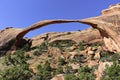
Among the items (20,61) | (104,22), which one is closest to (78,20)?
(104,22)

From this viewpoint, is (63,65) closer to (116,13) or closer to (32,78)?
(32,78)

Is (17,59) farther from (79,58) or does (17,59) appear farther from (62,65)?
(79,58)

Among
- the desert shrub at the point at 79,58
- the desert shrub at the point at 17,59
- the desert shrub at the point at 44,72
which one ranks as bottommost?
the desert shrub at the point at 44,72

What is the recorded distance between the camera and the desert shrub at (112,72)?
27.6 metres

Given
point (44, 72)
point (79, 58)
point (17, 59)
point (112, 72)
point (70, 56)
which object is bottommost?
point (44, 72)

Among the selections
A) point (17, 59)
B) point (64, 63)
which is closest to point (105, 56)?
point (64, 63)

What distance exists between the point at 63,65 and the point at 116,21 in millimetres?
13795

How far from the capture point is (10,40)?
46938mm

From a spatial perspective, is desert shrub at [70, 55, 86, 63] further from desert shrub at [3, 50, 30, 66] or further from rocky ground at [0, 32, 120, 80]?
desert shrub at [3, 50, 30, 66]

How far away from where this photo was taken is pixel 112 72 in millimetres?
28250

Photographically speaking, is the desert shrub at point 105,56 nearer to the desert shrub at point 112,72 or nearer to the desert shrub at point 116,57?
the desert shrub at point 116,57

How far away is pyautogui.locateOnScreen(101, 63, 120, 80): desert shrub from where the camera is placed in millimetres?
27562

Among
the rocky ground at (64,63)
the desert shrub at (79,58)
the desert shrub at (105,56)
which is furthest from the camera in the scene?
the desert shrub at (79,58)

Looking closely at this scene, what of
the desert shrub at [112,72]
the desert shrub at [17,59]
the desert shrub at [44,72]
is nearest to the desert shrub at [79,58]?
the desert shrub at [44,72]
